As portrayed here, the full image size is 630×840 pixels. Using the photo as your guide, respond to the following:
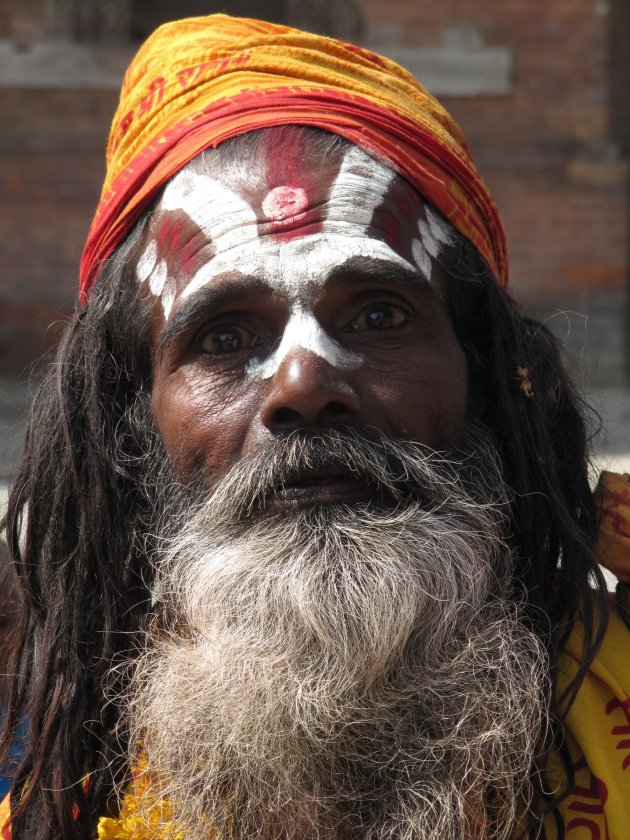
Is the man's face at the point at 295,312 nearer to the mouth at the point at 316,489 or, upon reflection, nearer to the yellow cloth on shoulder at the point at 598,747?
the mouth at the point at 316,489

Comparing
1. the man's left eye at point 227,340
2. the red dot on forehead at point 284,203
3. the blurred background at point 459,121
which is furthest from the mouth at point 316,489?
the blurred background at point 459,121

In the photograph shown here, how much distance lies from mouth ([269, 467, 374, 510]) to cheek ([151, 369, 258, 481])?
0.38 ft

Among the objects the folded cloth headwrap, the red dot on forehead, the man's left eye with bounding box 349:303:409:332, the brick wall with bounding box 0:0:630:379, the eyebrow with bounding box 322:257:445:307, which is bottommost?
the brick wall with bounding box 0:0:630:379

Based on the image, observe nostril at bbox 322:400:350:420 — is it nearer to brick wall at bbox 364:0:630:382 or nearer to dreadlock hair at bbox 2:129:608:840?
dreadlock hair at bbox 2:129:608:840

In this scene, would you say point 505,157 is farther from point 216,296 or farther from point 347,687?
point 347,687

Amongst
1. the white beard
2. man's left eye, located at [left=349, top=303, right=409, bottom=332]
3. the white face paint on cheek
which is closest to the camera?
the white beard

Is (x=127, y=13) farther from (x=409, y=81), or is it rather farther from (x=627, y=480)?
(x=627, y=480)

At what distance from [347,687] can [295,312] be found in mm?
670

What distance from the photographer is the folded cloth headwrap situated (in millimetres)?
2154

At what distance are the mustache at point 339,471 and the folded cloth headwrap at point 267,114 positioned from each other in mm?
512

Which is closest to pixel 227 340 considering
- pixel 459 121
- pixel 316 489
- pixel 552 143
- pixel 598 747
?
pixel 316 489

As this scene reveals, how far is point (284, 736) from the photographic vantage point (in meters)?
1.93

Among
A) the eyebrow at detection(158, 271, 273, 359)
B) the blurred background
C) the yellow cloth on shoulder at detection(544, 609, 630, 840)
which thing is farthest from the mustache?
Answer: the blurred background

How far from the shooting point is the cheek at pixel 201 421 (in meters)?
2.02
